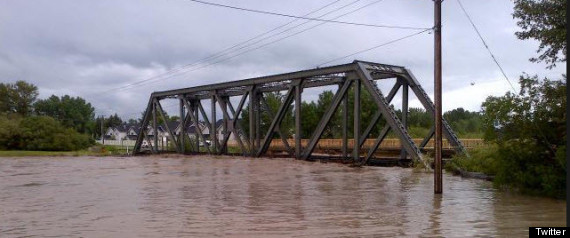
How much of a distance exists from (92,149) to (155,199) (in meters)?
65.7

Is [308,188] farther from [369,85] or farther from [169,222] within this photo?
[369,85]

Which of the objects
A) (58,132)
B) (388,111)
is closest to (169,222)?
(388,111)

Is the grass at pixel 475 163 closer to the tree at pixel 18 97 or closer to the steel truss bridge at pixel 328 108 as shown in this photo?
the steel truss bridge at pixel 328 108

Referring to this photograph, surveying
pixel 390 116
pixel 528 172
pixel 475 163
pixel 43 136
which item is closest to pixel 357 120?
pixel 390 116

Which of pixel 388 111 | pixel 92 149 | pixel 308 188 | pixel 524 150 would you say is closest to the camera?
pixel 524 150

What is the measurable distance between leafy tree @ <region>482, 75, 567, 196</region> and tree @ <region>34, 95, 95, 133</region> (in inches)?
4969

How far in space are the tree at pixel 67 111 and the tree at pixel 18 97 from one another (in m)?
19.3

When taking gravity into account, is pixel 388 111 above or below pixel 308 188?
above

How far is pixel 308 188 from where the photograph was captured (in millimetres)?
17391

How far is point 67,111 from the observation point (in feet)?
434

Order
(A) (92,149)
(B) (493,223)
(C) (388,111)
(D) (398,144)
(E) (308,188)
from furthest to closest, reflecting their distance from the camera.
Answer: (A) (92,149) → (D) (398,144) → (C) (388,111) → (E) (308,188) → (B) (493,223)

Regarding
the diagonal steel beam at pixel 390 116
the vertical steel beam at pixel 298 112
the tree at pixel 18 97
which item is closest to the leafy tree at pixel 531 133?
the diagonal steel beam at pixel 390 116

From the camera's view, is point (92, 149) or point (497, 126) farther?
point (92, 149)

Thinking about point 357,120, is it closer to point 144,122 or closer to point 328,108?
point 328,108
